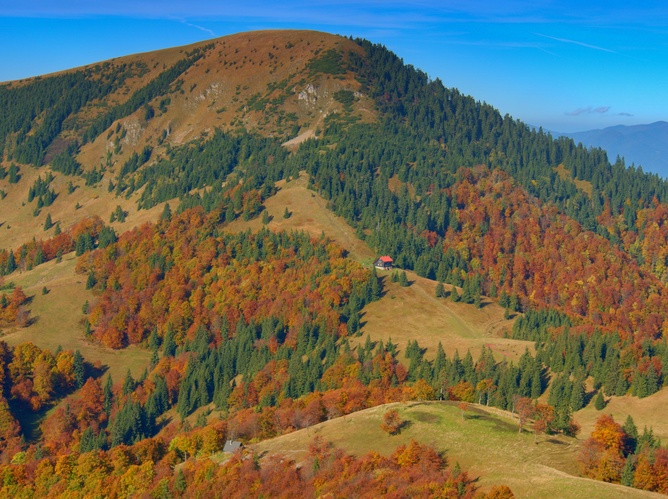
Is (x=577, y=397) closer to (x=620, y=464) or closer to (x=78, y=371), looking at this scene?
(x=620, y=464)

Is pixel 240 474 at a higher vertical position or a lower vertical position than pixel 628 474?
lower

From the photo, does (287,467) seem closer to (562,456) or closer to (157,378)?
(562,456)

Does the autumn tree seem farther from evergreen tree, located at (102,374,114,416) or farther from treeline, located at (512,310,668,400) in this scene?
evergreen tree, located at (102,374,114,416)

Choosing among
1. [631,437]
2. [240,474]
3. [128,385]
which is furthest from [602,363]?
[128,385]

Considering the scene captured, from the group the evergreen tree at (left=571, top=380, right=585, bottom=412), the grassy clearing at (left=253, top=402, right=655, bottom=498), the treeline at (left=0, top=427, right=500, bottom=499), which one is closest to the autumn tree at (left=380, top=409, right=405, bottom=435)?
the grassy clearing at (left=253, top=402, right=655, bottom=498)

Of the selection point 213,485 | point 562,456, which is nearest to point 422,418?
point 562,456

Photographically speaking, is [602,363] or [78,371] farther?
[78,371]

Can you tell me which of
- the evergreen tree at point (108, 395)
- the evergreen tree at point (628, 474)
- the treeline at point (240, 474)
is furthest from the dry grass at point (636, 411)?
the evergreen tree at point (108, 395)

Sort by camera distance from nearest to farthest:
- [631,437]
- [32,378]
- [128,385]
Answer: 1. [631,437]
2. [128,385]
3. [32,378]

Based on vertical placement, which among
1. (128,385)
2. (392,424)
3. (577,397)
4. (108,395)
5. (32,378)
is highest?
(392,424)
